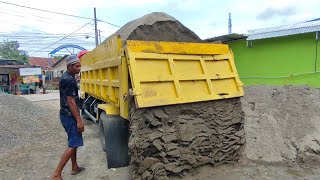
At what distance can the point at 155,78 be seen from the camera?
4266 mm

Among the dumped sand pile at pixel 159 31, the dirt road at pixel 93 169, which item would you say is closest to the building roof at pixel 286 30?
the dumped sand pile at pixel 159 31

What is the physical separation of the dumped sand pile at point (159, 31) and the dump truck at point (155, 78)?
1.37 feet

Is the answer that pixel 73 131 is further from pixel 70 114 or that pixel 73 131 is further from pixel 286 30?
pixel 286 30

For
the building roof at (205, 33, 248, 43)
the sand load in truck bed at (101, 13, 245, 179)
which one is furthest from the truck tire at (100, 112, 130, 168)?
the building roof at (205, 33, 248, 43)

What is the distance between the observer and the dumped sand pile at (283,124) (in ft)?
18.0

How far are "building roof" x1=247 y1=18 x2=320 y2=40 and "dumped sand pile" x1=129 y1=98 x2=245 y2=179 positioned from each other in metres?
5.09

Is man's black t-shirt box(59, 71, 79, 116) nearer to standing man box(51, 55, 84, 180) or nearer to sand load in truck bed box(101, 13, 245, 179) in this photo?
standing man box(51, 55, 84, 180)

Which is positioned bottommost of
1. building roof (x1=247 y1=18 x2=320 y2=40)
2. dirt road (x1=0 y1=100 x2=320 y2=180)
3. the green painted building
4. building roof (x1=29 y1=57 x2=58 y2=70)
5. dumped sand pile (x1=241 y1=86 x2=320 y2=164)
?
dirt road (x1=0 y1=100 x2=320 y2=180)

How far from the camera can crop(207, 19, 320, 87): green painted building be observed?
895 cm

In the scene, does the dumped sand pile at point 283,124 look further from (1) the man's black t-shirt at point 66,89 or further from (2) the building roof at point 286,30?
(1) the man's black t-shirt at point 66,89

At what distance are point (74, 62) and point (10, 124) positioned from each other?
4.60 m

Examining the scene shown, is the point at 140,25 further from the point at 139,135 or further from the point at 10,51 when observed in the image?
the point at 10,51

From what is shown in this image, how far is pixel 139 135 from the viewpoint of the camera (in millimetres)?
4098

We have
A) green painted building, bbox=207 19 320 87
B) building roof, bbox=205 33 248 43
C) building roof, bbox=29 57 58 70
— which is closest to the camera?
green painted building, bbox=207 19 320 87
